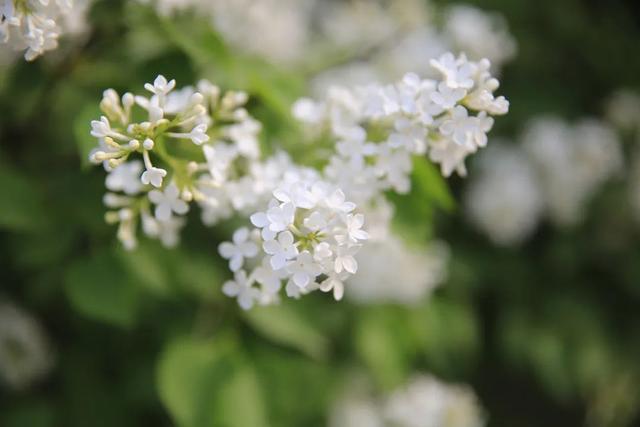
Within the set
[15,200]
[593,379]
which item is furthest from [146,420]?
[593,379]

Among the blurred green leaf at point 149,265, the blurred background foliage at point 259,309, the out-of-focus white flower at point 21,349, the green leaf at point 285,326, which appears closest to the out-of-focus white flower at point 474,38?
the blurred background foliage at point 259,309

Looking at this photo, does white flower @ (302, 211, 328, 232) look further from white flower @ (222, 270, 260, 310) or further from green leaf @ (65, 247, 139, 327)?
green leaf @ (65, 247, 139, 327)

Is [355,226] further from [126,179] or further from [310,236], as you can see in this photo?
[126,179]

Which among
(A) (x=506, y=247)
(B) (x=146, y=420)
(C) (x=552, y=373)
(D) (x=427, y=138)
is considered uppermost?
(D) (x=427, y=138)

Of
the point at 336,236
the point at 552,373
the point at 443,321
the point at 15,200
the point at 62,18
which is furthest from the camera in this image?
the point at 552,373

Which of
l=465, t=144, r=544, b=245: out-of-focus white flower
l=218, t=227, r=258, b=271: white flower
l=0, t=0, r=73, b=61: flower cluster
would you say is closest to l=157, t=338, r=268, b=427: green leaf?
l=218, t=227, r=258, b=271: white flower

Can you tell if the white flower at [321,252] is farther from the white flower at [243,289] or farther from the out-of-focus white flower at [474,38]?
the out-of-focus white flower at [474,38]

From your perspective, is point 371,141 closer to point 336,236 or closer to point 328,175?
point 328,175
